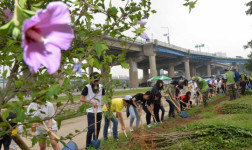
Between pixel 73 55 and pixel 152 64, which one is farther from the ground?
pixel 152 64

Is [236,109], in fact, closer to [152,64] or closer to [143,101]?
[143,101]

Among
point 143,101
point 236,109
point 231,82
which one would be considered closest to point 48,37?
point 143,101

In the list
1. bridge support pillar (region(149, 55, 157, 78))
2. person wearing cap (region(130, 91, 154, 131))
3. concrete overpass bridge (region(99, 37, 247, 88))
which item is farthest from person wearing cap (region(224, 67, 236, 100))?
bridge support pillar (region(149, 55, 157, 78))

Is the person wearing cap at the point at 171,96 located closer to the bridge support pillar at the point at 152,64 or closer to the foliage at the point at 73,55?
the foliage at the point at 73,55

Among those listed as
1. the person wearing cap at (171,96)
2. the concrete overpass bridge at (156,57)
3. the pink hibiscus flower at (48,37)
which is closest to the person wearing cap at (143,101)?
the person wearing cap at (171,96)

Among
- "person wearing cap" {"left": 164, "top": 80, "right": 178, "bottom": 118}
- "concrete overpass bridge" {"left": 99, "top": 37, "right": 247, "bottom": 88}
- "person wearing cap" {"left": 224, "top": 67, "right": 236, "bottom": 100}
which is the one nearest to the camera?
"person wearing cap" {"left": 164, "top": 80, "right": 178, "bottom": 118}

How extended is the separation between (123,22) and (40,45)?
1.15m

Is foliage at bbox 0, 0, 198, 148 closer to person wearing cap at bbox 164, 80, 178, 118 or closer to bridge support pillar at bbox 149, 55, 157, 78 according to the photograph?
person wearing cap at bbox 164, 80, 178, 118

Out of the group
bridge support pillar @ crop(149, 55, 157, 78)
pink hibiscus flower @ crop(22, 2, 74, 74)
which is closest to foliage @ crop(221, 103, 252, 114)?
pink hibiscus flower @ crop(22, 2, 74, 74)

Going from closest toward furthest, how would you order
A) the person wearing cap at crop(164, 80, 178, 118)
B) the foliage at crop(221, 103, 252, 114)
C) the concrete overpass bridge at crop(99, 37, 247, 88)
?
the foliage at crop(221, 103, 252, 114)
the person wearing cap at crop(164, 80, 178, 118)
the concrete overpass bridge at crop(99, 37, 247, 88)

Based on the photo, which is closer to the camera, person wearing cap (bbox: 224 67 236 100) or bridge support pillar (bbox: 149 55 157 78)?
person wearing cap (bbox: 224 67 236 100)

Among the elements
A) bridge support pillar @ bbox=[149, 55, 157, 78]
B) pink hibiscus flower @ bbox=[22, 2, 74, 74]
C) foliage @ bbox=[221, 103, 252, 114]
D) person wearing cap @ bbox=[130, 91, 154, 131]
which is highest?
bridge support pillar @ bbox=[149, 55, 157, 78]

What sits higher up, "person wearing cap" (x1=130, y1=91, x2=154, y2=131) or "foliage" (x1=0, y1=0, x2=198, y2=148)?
"foliage" (x1=0, y1=0, x2=198, y2=148)

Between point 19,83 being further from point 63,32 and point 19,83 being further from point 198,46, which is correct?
point 198,46
